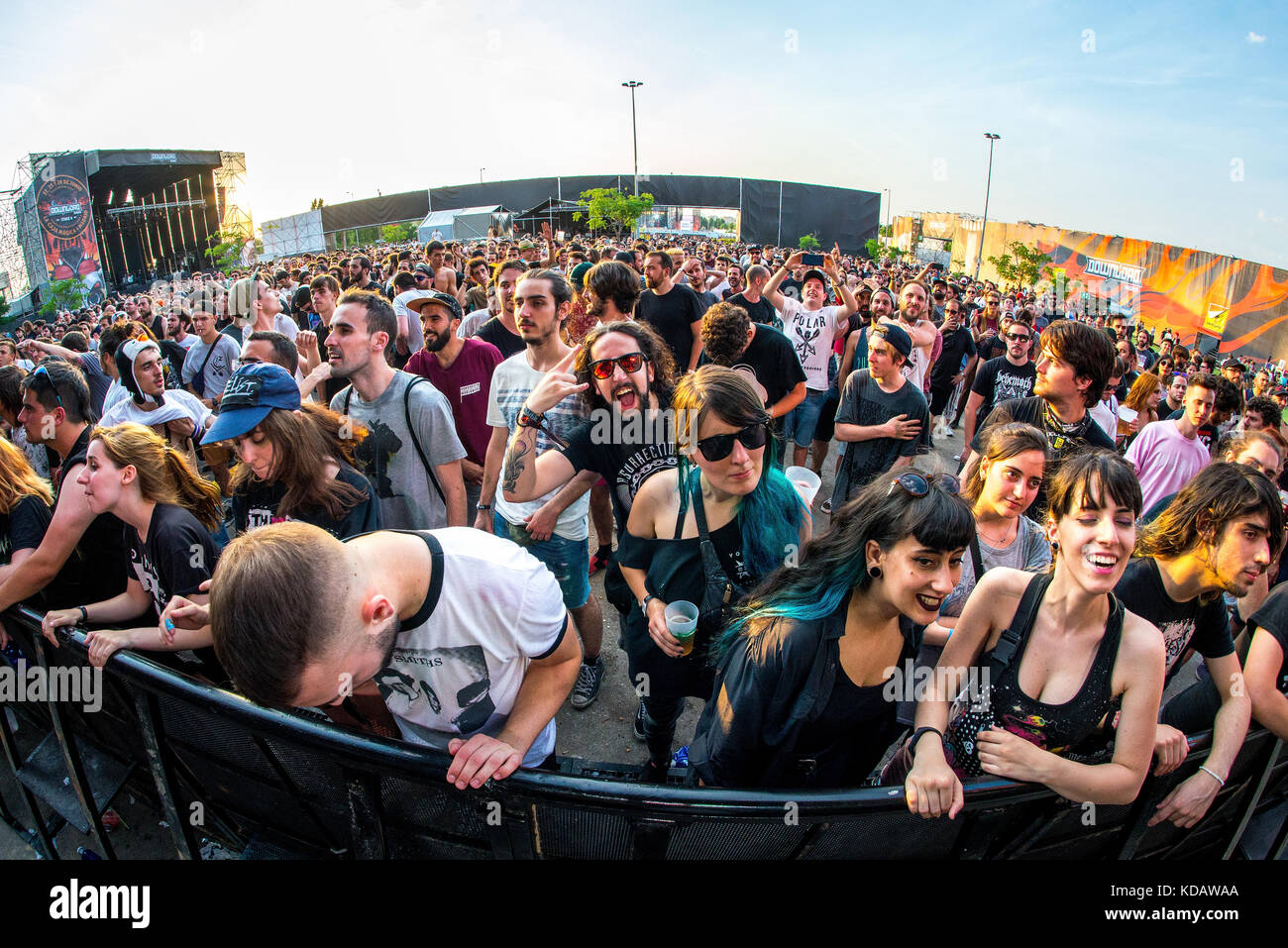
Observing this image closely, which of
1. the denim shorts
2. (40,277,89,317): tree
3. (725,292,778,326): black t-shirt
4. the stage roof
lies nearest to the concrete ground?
the denim shorts

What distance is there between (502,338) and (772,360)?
2.08 m

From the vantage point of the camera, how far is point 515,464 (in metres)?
2.83

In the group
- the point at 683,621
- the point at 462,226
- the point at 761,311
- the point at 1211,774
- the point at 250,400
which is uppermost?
the point at 462,226

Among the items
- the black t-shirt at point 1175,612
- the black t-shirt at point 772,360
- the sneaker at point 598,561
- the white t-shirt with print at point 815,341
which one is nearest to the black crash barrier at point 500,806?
the black t-shirt at point 1175,612

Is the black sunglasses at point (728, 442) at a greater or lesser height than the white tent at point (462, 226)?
lesser

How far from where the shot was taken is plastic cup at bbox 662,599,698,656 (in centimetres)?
218

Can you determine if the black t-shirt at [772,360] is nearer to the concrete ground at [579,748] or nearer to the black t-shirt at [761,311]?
the black t-shirt at [761,311]

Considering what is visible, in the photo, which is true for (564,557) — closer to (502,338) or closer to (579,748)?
(579,748)

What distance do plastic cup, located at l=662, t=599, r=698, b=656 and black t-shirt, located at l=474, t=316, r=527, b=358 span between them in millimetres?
3170

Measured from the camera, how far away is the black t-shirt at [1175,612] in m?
2.18

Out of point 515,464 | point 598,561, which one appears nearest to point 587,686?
point 598,561

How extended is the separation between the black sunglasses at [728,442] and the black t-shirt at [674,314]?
138 inches
